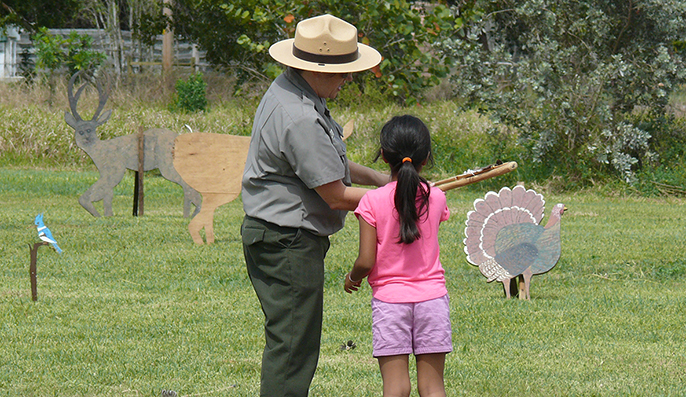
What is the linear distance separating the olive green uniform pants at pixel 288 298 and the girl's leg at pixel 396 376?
0.31 m

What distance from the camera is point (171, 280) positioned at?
7379mm

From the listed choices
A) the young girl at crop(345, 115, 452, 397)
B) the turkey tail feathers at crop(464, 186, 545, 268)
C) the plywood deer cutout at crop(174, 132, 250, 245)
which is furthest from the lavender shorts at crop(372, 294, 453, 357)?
the plywood deer cutout at crop(174, 132, 250, 245)

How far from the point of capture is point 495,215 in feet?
21.1

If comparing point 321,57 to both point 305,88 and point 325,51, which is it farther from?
point 305,88

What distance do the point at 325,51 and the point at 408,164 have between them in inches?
22.0

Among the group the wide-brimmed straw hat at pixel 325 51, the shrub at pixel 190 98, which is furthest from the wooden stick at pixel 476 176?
the shrub at pixel 190 98

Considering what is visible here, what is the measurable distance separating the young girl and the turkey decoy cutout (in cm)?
300

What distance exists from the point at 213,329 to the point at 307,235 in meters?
2.52

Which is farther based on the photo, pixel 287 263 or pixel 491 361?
pixel 491 361

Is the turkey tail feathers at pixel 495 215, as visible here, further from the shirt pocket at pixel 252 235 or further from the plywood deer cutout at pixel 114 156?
the plywood deer cutout at pixel 114 156

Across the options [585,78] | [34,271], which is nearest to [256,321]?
[34,271]

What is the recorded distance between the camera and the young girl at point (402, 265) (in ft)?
11.3

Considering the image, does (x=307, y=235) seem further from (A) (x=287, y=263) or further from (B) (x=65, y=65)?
(B) (x=65, y=65)

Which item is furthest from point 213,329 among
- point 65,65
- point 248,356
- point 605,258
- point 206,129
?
point 65,65
